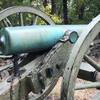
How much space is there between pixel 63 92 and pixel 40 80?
488 millimetres

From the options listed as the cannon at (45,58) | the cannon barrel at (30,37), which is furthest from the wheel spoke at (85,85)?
the cannon barrel at (30,37)

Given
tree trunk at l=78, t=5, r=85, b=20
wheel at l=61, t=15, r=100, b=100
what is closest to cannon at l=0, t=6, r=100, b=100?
wheel at l=61, t=15, r=100, b=100

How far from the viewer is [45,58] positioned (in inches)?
166

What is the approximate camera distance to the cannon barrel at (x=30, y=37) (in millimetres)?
3910

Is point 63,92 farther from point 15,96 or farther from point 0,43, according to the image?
point 0,43

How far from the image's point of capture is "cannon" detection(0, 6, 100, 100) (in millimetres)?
3625

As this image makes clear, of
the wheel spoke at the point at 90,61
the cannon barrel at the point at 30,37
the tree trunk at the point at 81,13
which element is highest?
the cannon barrel at the point at 30,37

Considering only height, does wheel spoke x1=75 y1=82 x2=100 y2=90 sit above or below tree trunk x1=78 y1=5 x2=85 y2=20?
above

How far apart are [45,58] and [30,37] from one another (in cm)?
30

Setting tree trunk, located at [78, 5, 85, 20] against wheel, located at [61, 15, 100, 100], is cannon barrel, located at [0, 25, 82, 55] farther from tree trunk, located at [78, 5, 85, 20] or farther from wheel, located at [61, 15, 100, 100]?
tree trunk, located at [78, 5, 85, 20]

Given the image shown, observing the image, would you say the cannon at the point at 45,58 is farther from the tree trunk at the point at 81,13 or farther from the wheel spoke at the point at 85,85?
the tree trunk at the point at 81,13

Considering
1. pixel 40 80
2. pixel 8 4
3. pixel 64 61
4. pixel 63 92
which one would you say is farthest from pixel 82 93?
pixel 8 4

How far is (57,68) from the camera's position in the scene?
170 inches

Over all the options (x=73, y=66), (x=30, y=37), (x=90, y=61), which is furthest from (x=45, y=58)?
(x=73, y=66)
